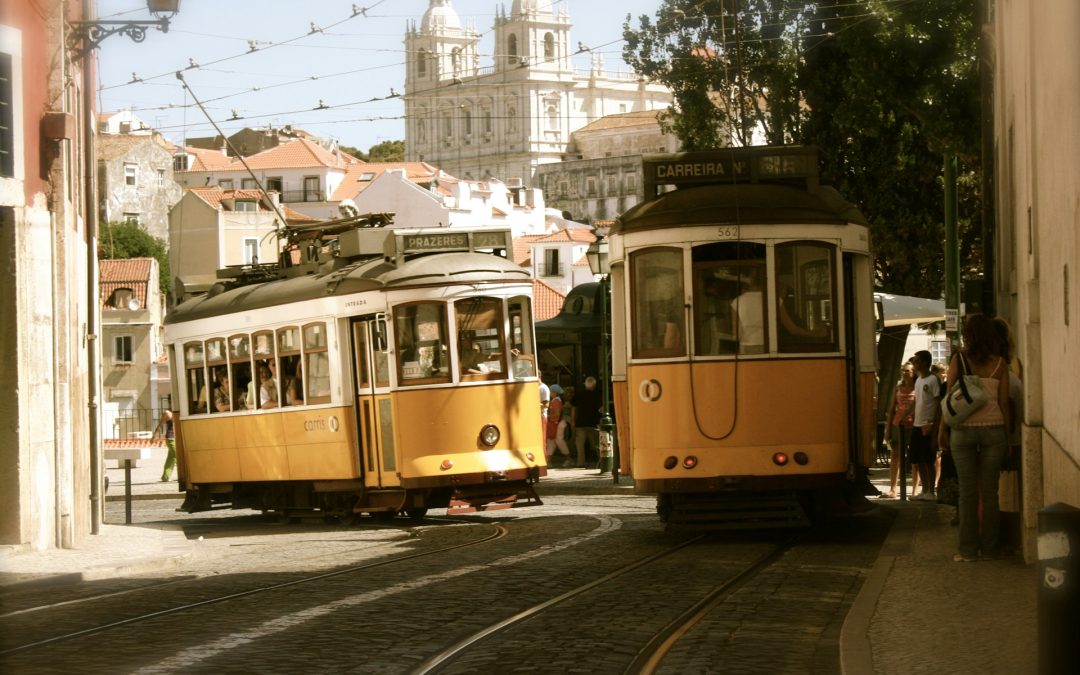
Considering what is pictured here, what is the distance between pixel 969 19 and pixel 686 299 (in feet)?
41.4

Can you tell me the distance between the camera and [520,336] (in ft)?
63.0

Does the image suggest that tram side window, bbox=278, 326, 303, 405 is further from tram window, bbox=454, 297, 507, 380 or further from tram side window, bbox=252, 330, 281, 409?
tram window, bbox=454, 297, 507, 380

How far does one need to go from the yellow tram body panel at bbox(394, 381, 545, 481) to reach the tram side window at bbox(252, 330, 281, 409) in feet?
8.75

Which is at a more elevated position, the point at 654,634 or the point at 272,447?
the point at 272,447

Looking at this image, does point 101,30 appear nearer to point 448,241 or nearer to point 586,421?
point 448,241

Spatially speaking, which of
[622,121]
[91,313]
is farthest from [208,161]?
[91,313]

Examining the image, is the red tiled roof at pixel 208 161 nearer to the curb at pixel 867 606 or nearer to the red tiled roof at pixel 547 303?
the red tiled roof at pixel 547 303

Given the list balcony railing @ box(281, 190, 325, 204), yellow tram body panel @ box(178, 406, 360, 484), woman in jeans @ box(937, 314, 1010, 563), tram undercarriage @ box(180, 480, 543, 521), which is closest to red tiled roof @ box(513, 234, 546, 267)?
balcony railing @ box(281, 190, 325, 204)

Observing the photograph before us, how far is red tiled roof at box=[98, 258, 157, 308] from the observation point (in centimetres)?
8600

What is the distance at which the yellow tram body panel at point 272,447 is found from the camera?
19.4 m

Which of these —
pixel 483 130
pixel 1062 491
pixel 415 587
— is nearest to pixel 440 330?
pixel 415 587

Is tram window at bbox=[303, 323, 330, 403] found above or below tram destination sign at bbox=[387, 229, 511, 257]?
below

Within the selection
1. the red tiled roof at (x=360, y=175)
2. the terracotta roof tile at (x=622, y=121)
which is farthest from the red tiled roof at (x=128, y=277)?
the terracotta roof tile at (x=622, y=121)

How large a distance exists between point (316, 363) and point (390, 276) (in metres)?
1.67
